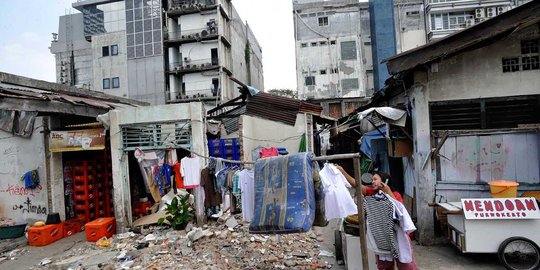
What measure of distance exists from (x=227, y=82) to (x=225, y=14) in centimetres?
711

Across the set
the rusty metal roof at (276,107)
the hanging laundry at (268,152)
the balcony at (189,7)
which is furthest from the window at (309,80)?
the rusty metal roof at (276,107)

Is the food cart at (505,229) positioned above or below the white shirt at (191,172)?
below

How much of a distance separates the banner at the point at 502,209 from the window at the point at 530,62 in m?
3.28

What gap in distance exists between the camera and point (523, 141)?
7.34m

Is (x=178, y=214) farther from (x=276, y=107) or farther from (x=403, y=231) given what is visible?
(x=403, y=231)

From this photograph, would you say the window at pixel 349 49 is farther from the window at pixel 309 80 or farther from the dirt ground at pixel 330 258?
the dirt ground at pixel 330 258

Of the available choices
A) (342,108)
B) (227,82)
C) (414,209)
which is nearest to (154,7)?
(227,82)

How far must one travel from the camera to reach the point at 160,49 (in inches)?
1335

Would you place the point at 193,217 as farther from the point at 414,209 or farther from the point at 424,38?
the point at 424,38

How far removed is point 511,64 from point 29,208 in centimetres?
1544

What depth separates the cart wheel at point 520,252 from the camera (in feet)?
19.7

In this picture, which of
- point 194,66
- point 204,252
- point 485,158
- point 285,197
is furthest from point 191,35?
point 285,197

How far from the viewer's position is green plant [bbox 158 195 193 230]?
9.52 m

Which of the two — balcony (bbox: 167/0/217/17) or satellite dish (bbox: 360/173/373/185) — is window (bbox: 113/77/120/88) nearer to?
balcony (bbox: 167/0/217/17)
